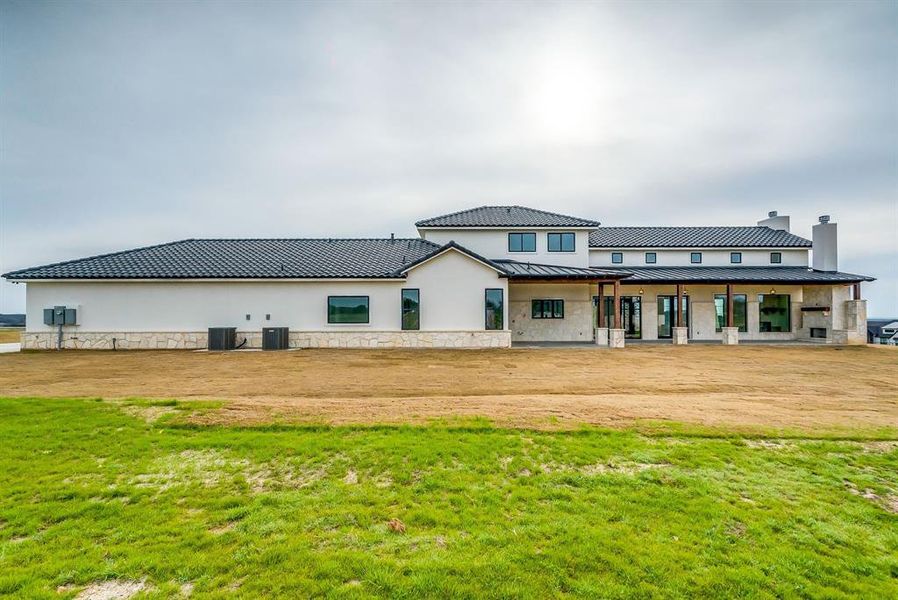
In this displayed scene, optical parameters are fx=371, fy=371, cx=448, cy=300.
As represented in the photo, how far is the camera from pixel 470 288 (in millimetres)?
20125

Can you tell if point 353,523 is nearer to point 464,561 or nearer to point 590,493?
point 464,561

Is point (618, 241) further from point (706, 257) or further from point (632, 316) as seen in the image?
point (706, 257)

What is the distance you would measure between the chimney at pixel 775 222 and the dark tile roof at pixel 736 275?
194 inches

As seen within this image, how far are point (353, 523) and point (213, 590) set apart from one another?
128cm

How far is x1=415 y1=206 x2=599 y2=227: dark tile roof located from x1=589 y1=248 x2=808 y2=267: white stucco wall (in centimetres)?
376

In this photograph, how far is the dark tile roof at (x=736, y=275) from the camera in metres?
22.6

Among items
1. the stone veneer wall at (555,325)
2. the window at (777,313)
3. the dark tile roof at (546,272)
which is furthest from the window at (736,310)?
the stone veneer wall at (555,325)

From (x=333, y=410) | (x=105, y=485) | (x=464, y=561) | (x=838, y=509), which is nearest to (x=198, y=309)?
(x=333, y=410)

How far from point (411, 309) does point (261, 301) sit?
8028 millimetres

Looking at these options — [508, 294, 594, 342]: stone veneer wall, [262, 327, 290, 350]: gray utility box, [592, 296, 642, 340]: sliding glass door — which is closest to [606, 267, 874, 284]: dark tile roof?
[592, 296, 642, 340]: sliding glass door

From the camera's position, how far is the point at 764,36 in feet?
53.9

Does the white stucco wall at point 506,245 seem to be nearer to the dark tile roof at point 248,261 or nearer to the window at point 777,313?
the dark tile roof at point 248,261

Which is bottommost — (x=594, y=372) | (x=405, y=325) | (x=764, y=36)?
(x=594, y=372)

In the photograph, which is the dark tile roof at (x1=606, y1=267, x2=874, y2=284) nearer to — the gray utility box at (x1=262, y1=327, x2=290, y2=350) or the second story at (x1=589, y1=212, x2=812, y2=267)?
the second story at (x1=589, y1=212, x2=812, y2=267)
